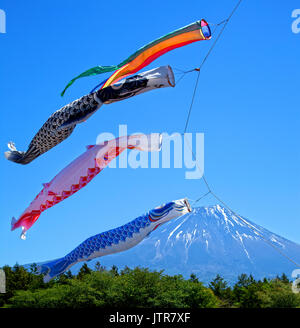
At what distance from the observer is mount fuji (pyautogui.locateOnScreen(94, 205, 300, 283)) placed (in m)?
104

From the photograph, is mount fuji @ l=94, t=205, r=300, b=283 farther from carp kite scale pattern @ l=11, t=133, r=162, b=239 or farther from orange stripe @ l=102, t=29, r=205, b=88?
orange stripe @ l=102, t=29, r=205, b=88

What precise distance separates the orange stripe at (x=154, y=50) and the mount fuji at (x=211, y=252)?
93307mm

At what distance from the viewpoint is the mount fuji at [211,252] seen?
10406 centimetres

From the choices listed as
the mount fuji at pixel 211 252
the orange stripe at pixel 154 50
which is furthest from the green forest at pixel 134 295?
the mount fuji at pixel 211 252

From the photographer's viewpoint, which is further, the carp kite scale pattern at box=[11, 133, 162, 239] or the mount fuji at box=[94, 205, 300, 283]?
the mount fuji at box=[94, 205, 300, 283]

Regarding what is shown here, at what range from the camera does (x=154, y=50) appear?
7.87 m

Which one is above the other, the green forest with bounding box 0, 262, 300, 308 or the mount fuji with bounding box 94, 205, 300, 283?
the mount fuji with bounding box 94, 205, 300, 283

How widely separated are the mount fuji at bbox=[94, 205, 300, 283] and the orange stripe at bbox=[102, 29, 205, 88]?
9331 centimetres

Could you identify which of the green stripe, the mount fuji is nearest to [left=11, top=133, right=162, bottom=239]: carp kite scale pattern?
the green stripe

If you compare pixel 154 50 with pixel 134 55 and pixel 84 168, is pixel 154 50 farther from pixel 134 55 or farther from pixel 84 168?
pixel 84 168

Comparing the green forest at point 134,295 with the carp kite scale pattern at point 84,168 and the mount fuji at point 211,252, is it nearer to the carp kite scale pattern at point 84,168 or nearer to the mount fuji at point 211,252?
the carp kite scale pattern at point 84,168

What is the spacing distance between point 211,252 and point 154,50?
107 meters

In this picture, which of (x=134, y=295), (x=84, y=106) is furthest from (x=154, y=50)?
(x=134, y=295)
